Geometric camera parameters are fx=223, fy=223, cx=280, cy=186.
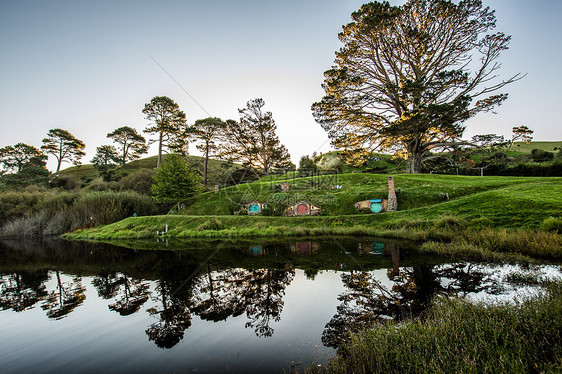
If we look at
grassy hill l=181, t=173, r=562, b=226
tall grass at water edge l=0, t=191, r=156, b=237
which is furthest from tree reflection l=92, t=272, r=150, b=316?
tall grass at water edge l=0, t=191, r=156, b=237

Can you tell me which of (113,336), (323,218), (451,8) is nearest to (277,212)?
(323,218)

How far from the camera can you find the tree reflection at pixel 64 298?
791 cm

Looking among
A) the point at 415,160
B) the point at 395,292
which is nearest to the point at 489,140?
the point at 415,160

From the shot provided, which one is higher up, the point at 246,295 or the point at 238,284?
the point at 246,295

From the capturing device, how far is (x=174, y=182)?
37.1m

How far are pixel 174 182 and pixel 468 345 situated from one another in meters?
39.5

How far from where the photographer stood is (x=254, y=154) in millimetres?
51938

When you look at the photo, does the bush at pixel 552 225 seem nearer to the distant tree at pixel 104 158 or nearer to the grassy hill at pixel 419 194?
the grassy hill at pixel 419 194

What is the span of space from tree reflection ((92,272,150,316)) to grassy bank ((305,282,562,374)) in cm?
718

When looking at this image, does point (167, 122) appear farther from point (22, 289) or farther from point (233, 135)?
point (22, 289)

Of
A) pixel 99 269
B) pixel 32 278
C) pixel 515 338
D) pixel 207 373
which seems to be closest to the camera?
pixel 515 338

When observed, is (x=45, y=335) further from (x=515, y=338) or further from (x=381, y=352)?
(x=515, y=338)

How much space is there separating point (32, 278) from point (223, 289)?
12.0 m

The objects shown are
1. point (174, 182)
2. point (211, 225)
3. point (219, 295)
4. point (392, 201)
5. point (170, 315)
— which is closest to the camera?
point (170, 315)
